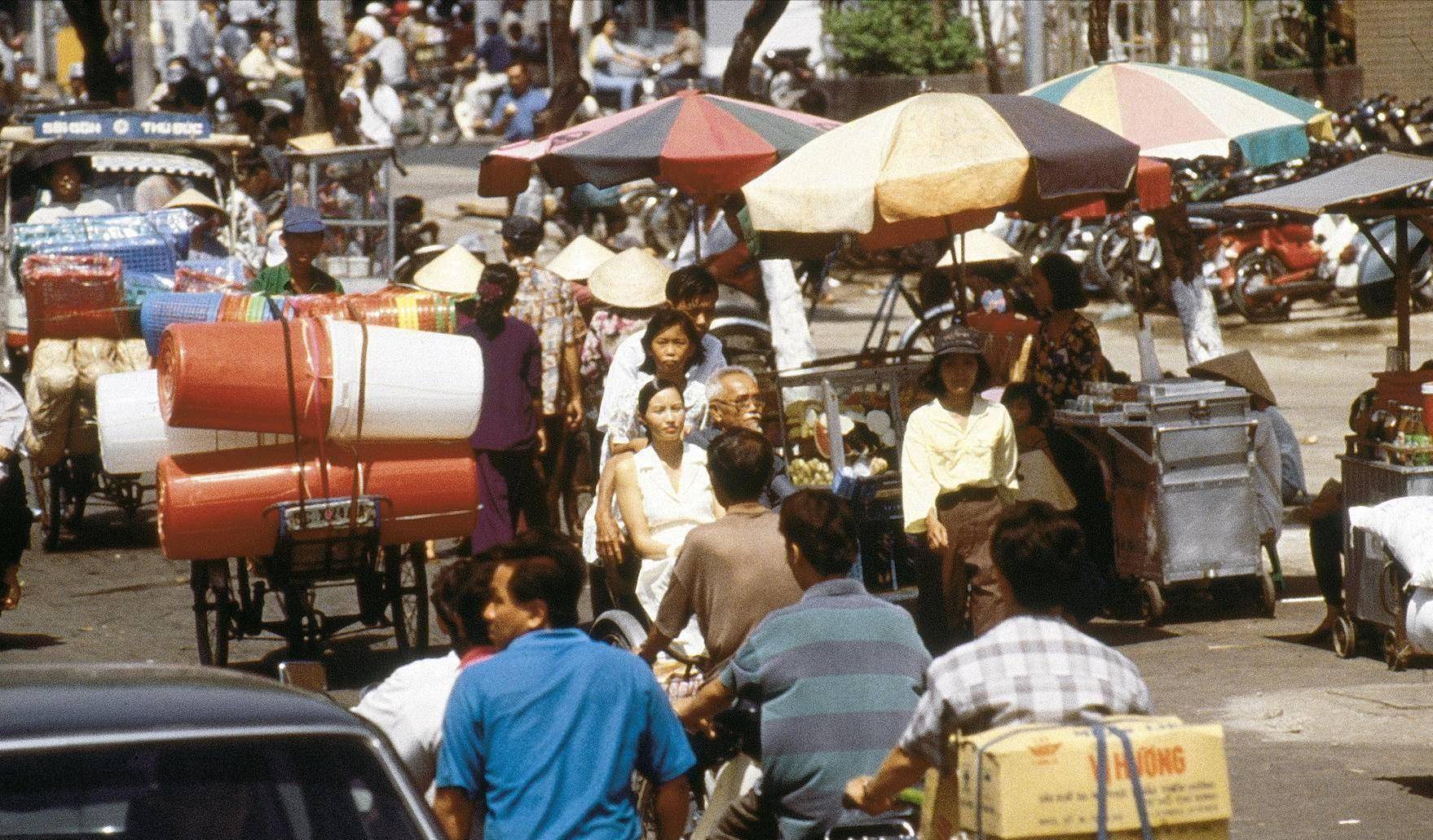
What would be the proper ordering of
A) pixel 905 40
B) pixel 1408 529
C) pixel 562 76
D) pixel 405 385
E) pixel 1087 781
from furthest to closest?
pixel 905 40, pixel 562 76, pixel 405 385, pixel 1408 529, pixel 1087 781

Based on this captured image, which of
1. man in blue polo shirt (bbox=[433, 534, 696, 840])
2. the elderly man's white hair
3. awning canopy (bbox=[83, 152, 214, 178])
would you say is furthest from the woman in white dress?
awning canopy (bbox=[83, 152, 214, 178])

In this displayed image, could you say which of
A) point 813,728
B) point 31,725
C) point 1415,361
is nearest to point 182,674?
point 31,725

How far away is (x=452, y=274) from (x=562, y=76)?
513 centimetres

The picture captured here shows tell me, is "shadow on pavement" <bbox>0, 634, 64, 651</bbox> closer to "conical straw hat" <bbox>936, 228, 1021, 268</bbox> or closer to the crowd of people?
the crowd of people

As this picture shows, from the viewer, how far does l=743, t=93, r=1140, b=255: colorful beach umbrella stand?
29.9 ft

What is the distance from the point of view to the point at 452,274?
15188 mm

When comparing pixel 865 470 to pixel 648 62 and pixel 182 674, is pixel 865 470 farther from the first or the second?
pixel 648 62

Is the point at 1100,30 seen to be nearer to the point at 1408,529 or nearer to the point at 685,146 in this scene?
the point at 685,146

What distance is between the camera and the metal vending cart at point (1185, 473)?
9875 mm

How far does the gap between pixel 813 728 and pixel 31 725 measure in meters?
1.85

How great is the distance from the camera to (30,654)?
10.4 meters

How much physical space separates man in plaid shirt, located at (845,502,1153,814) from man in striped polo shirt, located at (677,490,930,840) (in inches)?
13.7

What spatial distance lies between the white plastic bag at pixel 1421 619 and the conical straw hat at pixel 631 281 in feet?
20.0

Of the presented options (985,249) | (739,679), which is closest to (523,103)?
(985,249)
